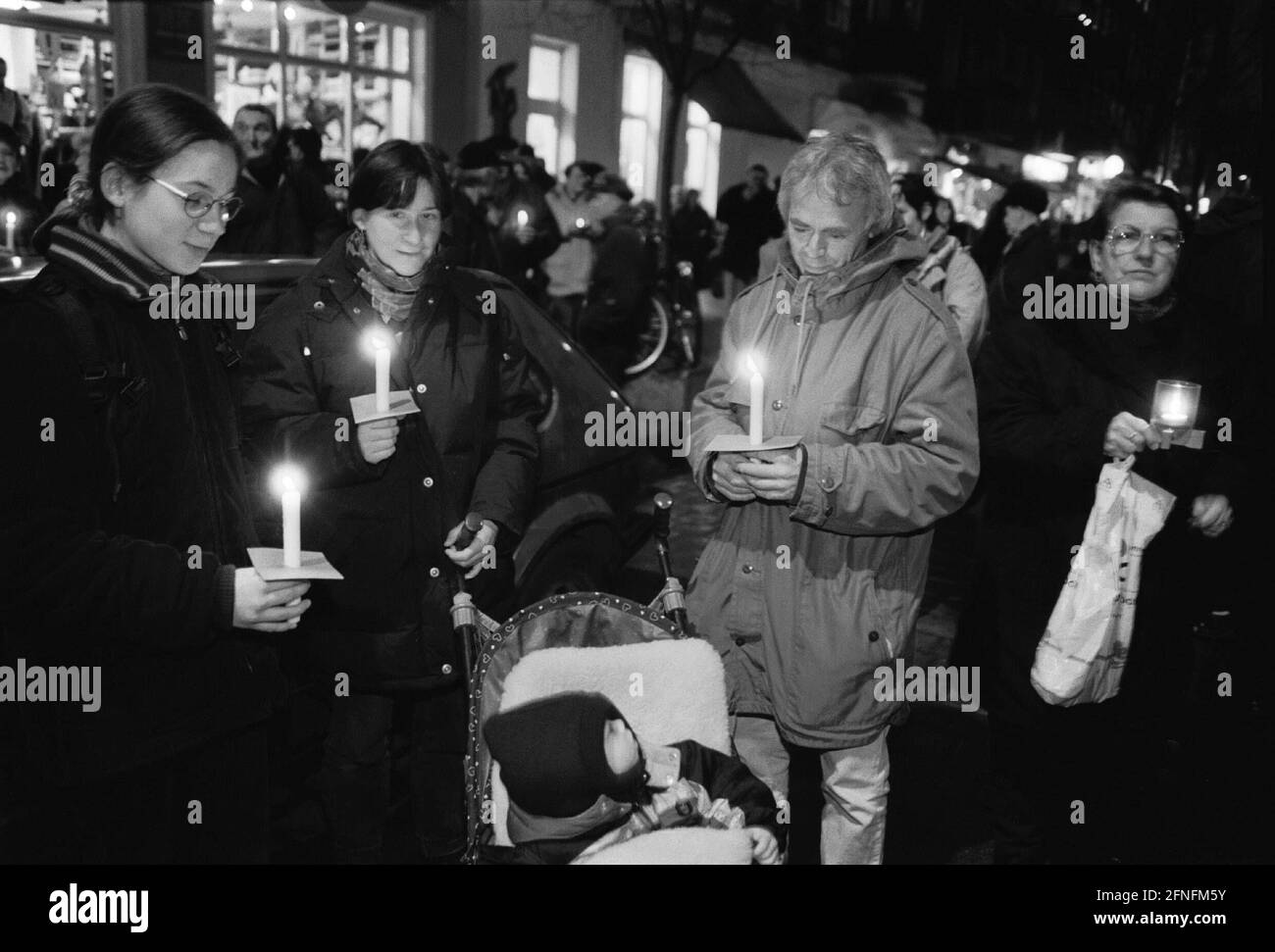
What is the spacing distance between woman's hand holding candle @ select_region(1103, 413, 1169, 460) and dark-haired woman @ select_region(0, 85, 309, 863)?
2106mm

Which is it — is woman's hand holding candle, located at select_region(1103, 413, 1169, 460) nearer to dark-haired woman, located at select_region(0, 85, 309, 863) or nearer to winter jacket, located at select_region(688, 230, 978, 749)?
winter jacket, located at select_region(688, 230, 978, 749)

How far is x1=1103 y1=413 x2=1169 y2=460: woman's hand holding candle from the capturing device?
3145 millimetres

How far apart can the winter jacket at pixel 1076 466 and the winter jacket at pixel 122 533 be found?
2071 millimetres

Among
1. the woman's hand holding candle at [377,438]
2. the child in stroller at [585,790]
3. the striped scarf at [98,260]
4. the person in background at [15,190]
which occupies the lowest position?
the child in stroller at [585,790]

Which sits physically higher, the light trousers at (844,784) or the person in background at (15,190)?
the person in background at (15,190)

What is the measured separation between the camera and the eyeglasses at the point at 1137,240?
131 inches

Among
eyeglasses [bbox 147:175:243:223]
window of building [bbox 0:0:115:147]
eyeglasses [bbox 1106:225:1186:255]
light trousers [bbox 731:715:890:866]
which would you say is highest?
window of building [bbox 0:0:115:147]

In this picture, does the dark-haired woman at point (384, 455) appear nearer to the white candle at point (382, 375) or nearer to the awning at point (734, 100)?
the white candle at point (382, 375)

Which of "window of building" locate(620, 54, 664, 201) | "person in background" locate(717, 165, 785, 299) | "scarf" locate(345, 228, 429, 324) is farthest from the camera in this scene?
"window of building" locate(620, 54, 664, 201)

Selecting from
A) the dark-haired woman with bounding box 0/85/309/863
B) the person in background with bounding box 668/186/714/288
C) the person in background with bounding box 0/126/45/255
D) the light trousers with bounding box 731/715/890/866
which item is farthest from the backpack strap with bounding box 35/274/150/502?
the person in background with bounding box 668/186/714/288

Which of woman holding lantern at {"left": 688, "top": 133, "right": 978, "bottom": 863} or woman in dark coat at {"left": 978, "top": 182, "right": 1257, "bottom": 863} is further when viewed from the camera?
woman in dark coat at {"left": 978, "top": 182, "right": 1257, "bottom": 863}

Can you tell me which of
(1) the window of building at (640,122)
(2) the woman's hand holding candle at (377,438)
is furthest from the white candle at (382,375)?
(1) the window of building at (640,122)
